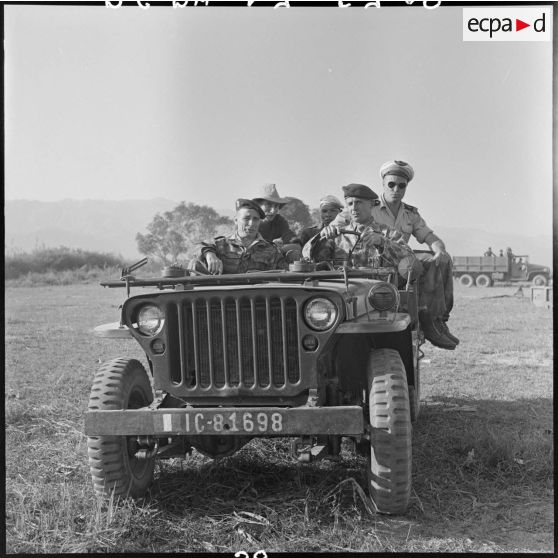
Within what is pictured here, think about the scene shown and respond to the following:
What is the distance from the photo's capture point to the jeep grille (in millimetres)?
3924

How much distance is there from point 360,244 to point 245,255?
3.06 ft

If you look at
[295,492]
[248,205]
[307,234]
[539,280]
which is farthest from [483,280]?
[295,492]

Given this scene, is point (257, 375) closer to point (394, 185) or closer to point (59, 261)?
point (394, 185)

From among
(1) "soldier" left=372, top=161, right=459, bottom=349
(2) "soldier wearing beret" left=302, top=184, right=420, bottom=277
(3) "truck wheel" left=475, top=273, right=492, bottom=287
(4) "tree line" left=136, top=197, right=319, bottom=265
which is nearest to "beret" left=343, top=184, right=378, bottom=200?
(2) "soldier wearing beret" left=302, top=184, right=420, bottom=277

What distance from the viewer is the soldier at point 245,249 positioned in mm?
5473

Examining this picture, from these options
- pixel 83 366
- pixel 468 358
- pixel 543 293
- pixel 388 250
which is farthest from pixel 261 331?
pixel 543 293

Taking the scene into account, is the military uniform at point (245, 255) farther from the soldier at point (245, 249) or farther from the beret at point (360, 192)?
the beret at point (360, 192)

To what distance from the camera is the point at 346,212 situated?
592cm

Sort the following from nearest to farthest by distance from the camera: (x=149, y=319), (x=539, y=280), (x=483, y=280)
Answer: (x=149, y=319) < (x=539, y=280) < (x=483, y=280)

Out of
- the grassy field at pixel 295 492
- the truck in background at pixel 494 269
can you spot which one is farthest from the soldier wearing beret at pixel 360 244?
the truck in background at pixel 494 269

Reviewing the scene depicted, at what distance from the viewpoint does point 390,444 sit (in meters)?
3.83

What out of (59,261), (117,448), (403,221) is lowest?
(117,448)

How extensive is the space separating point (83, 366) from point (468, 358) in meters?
5.41

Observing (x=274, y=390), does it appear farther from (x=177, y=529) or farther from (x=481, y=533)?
(x=481, y=533)
